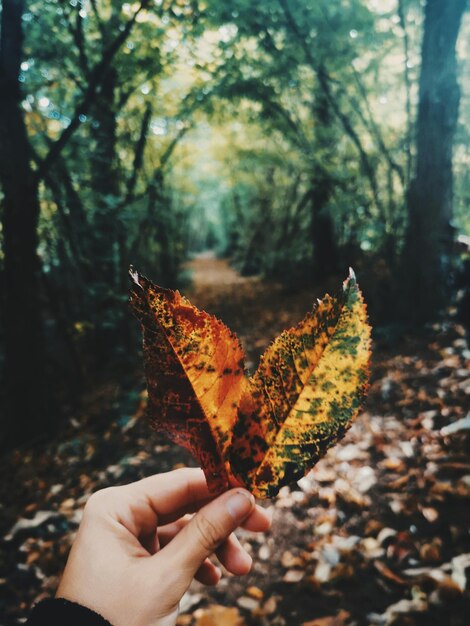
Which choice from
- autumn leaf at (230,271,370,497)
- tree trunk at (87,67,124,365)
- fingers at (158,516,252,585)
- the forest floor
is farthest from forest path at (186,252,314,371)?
autumn leaf at (230,271,370,497)

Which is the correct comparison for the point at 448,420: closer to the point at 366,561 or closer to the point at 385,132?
the point at 366,561

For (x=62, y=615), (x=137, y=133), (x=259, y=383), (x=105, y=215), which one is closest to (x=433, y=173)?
(x=105, y=215)

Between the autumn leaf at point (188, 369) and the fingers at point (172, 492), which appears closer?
the autumn leaf at point (188, 369)

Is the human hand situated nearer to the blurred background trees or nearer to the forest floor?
the forest floor

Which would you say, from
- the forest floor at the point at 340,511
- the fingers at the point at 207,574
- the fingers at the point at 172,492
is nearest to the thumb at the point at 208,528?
the fingers at the point at 172,492

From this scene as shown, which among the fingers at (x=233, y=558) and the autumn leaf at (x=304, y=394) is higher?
the autumn leaf at (x=304, y=394)

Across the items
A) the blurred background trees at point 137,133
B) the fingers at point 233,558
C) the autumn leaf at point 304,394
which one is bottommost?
the fingers at point 233,558

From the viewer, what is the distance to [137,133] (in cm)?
687

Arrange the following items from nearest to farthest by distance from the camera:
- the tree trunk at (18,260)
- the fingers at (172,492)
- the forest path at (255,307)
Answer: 1. the fingers at (172,492)
2. the tree trunk at (18,260)
3. the forest path at (255,307)

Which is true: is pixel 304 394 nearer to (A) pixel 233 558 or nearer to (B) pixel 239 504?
(B) pixel 239 504

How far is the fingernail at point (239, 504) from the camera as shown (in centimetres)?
89

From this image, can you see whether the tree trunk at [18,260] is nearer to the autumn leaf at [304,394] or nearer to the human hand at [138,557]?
the human hand at [138,557]

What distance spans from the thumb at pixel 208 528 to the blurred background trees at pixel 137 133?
371 cm

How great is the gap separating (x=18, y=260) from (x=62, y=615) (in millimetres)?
3741
